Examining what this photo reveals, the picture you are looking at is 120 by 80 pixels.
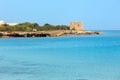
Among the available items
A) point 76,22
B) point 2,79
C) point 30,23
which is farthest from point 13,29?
point 2,79

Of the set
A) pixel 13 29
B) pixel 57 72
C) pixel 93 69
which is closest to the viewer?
pixel 57 72

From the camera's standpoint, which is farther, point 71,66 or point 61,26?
point 61,26

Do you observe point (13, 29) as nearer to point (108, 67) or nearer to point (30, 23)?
point (30, 23)

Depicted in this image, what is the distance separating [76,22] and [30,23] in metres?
19.0

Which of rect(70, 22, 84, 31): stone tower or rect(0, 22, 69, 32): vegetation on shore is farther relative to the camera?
rect(70, 22, 84, 31): stone tower

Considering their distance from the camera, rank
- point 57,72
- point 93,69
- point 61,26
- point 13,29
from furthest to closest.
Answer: point 61,26, point 13,29, point 93,69, point 57,72

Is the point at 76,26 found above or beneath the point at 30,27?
beneath

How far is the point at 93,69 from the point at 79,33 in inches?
3566

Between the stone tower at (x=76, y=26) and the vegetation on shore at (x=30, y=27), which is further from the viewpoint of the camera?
the stone tower at (x=76, y=26)

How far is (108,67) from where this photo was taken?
27.7 metres

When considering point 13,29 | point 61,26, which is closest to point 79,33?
point 61,26

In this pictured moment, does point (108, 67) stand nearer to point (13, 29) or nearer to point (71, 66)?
point (71, 66)

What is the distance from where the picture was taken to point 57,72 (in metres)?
Answer: 24.9

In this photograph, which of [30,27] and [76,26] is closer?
[30,27]
